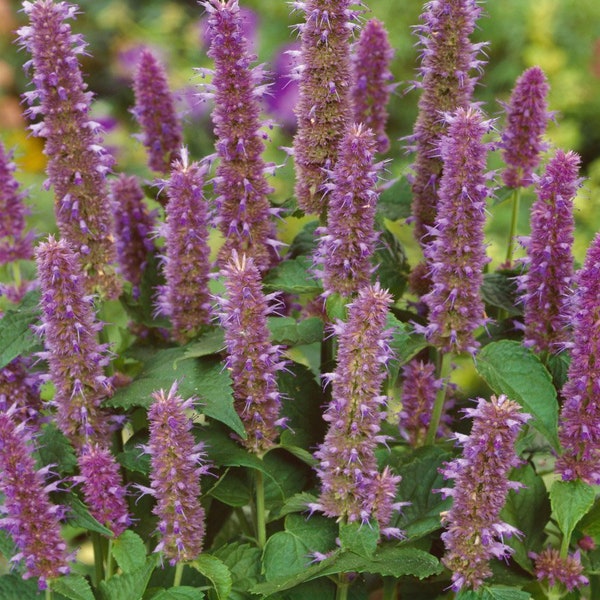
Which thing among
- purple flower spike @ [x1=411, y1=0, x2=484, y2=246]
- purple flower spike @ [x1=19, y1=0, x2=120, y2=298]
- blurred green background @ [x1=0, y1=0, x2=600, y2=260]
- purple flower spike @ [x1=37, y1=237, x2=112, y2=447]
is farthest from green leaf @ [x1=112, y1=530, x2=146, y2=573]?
blurred green background @ [x1=0, y1=0, x2=600, y2=260]

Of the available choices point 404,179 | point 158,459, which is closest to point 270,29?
point 404,179

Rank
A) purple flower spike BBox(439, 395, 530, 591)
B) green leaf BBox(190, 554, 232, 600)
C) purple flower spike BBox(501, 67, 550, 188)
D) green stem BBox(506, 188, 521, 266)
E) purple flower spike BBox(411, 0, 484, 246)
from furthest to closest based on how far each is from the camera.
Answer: green stem BBox(506, 188, 521, 266)
purple flower spike BBox(501, 67, 550, 188)
purple flower spike BBox(411, 0, 484, 246)
green leaf BBox(190, 554, 232, 600)
purple flower spike BBox(439, 395, 530, 591)

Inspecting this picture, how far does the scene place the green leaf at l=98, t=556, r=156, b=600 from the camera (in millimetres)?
1314

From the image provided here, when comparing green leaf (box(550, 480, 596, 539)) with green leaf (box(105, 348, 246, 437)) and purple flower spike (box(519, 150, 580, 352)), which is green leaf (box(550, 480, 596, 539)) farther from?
green leaf (box(105, 348, 246, 437))

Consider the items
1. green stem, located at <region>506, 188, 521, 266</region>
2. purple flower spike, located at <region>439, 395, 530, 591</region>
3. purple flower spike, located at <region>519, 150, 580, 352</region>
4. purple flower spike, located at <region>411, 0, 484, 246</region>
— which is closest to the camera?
purple flower spike, located at <region>439, 395, 530, 591</region>

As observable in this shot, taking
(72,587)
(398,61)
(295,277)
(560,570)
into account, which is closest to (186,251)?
(295,277)

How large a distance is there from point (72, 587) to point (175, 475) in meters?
0.23

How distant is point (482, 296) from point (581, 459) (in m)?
0.32

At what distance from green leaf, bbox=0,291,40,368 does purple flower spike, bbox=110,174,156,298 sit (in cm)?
21

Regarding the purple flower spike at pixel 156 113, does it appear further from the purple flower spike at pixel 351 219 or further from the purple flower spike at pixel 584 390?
the purple flower spike at pixel 584 390

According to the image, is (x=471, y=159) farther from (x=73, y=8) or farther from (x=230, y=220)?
(x=73, y=8)

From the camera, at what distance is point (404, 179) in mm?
1833

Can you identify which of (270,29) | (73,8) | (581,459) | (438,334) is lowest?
(581,459)

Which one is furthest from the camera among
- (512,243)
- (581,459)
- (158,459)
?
(512,243)
